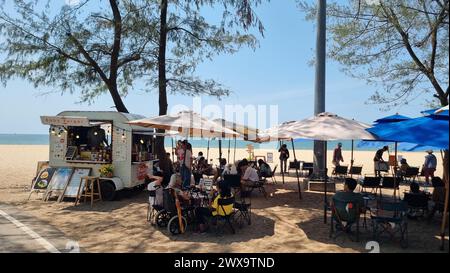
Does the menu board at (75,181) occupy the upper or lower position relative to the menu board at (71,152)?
lower

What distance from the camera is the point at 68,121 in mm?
9320

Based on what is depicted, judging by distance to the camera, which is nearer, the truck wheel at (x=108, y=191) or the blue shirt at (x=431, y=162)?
the truck wheel at (x=108, y=191)

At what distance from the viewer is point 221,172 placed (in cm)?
1126

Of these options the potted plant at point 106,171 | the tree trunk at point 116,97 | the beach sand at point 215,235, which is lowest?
the beach sand at point 215,235

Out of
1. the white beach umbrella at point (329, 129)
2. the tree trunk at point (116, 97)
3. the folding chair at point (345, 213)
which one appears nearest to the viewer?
the folding chair at point (345, 213)

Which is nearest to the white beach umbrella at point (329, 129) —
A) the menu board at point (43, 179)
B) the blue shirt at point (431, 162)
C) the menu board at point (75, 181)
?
the menu board at point (75, 181)

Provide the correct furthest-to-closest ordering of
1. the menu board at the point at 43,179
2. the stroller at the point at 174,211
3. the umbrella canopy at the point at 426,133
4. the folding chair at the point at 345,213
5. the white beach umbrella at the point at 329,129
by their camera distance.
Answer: the menu board at the point at 43,179
the white beach umbrella at the point at 329,129
the stroller at the point at 174,211
the folding chair at the point at 345,213
the umbrella canopy at the point at 426,133

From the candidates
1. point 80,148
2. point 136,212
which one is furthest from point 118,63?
point 136,212

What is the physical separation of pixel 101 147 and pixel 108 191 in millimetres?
1448

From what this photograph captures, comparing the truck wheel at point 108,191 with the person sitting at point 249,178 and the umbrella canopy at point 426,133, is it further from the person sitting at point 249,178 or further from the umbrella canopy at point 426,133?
the umbrella canopy at point 426,133

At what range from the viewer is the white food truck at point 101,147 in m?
9.48

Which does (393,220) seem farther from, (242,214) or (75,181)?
(75,181)
